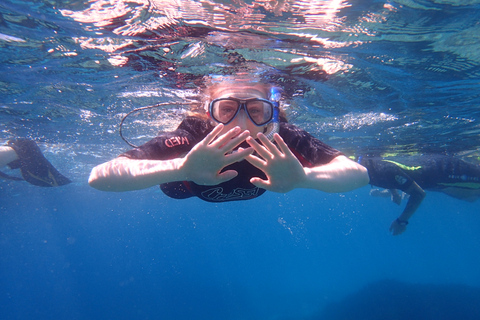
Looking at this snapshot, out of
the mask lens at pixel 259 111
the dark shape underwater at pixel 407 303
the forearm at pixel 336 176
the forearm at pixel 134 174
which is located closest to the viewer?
the forearm at pixel 134 174

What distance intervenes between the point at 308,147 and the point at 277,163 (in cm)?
173

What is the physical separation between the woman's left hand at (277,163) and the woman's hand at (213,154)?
0.12 meters

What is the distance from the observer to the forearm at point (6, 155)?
40.7 feet

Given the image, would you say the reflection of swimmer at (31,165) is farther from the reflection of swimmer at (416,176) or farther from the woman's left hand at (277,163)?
the reflection of swimmer at (416,176)

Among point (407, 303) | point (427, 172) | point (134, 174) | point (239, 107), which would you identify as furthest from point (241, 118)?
point (407, 303)

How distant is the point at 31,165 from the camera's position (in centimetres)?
1270

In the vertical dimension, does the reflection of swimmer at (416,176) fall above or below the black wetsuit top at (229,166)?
below

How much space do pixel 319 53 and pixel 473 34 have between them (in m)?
3.49

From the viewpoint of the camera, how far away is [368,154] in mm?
20656

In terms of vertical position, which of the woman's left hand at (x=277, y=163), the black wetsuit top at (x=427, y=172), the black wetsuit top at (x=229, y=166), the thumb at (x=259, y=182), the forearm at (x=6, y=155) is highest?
the woman's left hand at (x=277, y=163)

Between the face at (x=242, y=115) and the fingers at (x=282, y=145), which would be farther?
the face at (x=242, y=115)

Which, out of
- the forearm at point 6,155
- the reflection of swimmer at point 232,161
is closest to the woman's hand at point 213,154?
the reflection of swimmer at point 232,161

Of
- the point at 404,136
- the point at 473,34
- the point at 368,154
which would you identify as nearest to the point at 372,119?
the point at 404,136

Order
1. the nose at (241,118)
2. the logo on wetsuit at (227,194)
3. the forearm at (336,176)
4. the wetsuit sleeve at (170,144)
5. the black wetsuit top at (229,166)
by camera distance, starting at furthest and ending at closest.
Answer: the logo on wetsuit at (227,194)
the nose at (241,118)
the black wetsuit top at (229,166)
the wetsuit sleeve at (170,144)
the forearm at (336,176)
